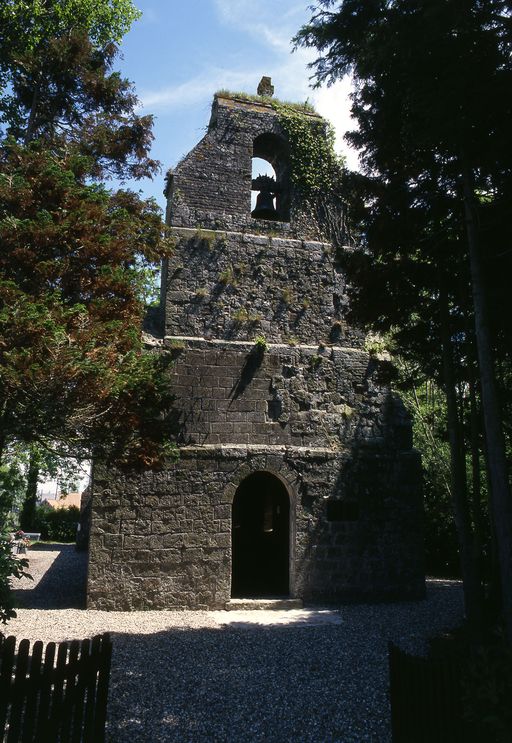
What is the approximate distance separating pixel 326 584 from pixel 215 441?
10.7ft

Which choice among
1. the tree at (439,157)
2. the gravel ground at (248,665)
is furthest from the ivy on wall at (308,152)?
the gravel ground at (248,665)

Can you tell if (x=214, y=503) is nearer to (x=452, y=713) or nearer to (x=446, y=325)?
(x=446, y=325)

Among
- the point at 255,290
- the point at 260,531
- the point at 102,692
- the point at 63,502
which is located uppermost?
the point at 255,290

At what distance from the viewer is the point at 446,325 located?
7.67m

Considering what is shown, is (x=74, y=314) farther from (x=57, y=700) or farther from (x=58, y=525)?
(x=58, y=525)

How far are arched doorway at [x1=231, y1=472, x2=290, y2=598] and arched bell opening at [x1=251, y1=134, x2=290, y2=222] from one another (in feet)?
19.7

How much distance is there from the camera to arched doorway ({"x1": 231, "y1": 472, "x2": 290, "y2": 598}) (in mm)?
12406

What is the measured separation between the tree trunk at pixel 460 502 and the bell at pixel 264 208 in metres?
5.14

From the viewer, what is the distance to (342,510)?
33.1 feet

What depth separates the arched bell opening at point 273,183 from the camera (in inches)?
459

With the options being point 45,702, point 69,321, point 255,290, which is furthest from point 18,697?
point 255,290

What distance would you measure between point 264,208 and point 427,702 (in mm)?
9591

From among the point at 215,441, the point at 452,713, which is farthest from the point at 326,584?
the point at 452,713

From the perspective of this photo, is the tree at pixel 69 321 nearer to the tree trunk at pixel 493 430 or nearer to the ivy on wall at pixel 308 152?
the tree trunk at pixel 493 430
